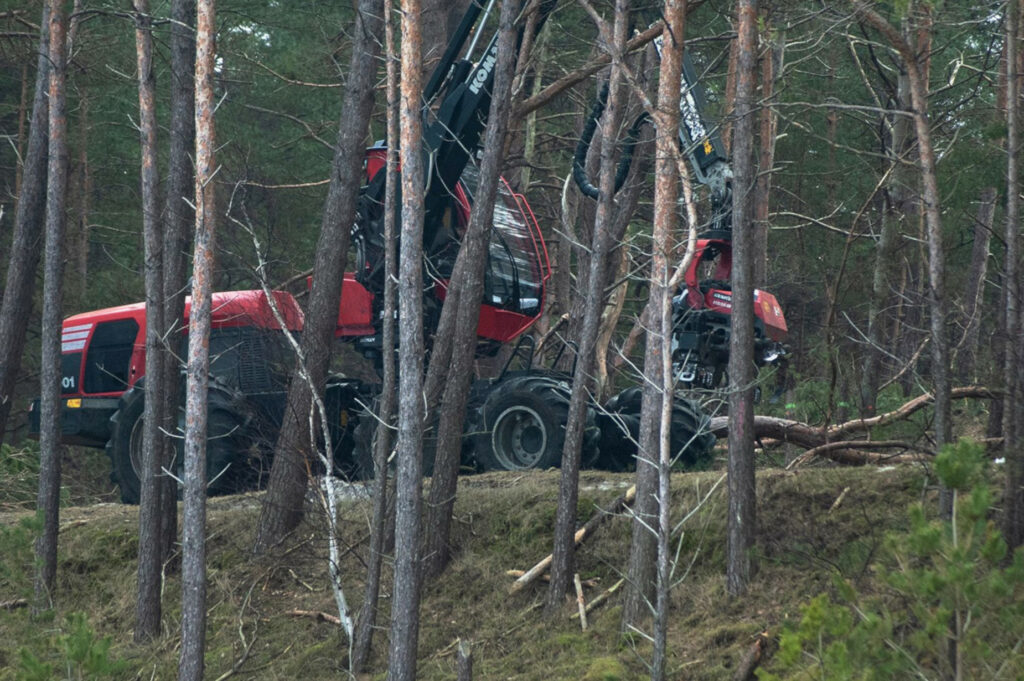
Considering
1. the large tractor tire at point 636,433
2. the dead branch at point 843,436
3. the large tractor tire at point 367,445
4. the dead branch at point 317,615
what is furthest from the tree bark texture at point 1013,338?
the large tractor tire at point 367,445

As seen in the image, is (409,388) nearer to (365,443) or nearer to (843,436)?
(365,443)

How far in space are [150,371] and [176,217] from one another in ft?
5.75

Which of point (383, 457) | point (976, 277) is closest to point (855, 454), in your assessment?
point (383, 457)

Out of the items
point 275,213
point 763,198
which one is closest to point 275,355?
point 763,198

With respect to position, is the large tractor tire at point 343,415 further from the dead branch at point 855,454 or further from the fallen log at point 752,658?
the fallen log at point 752,658

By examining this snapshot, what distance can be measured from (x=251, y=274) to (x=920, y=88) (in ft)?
22.3

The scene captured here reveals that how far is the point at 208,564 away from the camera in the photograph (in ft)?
45.0

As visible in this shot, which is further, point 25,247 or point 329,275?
point 25,247

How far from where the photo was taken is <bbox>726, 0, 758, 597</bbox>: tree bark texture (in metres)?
10.3

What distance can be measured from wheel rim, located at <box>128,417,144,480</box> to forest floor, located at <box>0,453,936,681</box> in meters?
0.75

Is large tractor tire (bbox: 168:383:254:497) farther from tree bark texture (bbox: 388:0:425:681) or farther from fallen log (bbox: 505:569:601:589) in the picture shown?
tree bark texture (bbox: 388:0:425:681)

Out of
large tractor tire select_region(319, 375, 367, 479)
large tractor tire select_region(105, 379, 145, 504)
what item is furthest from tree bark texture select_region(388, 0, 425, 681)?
large tractor tire select_region(105, 379, 145, 504)

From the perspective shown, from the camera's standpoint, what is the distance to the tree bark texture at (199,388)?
1127cm

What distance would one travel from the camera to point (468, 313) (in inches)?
490
